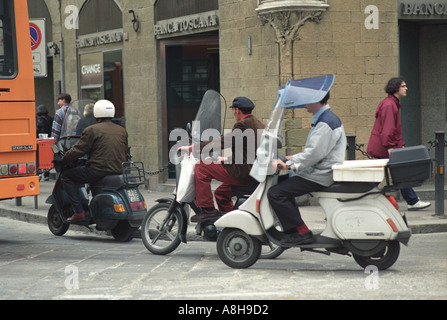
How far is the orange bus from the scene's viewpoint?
8781mm

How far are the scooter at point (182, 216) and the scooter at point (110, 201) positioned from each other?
981 millimetres

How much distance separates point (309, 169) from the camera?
7.29m

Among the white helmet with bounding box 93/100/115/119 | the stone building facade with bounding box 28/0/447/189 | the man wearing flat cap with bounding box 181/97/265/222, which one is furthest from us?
the stone building facade with bounding box 28/0/447/189

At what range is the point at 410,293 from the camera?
6.16 m

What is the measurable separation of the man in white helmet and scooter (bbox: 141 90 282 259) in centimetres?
136

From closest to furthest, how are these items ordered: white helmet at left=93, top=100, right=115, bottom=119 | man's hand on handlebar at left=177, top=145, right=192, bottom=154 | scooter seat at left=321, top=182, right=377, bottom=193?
scooter seat at left=321, top=182, right=377, bottom=193 < man's hand on handlebar at left=177, top=145, right=192, bottom=154 < white helmet at left=93, top=100, right=115, bottom=119

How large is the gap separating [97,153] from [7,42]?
170 cm

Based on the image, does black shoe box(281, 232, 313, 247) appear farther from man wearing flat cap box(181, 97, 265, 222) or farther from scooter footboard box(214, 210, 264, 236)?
man wearing flat cap box(181, 97, 265, 222)

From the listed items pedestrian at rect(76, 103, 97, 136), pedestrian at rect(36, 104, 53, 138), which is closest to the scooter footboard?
pedestrian at rect(76, 103, 97, 136)

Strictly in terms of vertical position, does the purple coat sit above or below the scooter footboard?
above

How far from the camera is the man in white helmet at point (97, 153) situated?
9703mm

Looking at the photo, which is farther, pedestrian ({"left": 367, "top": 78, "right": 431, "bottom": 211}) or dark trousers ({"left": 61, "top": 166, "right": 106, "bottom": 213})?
pedestrian ({"left": 367, "top": 78, "right": 431, "bottom": 211})
